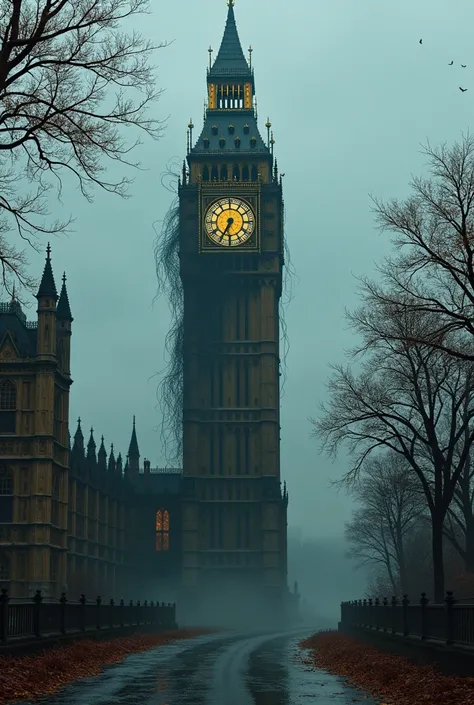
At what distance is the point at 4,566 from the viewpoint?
263ft

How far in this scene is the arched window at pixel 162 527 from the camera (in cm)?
12188

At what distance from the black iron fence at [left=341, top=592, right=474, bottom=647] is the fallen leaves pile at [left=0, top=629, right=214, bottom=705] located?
7806 millimetres

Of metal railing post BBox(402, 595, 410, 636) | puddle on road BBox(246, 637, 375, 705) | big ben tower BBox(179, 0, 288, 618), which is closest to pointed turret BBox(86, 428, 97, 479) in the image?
big ben tower BBox(179, 0, 288, 618)

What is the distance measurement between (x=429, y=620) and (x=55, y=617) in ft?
38.4

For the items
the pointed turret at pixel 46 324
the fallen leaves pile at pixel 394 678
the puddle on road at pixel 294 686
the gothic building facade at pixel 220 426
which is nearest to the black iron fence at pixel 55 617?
the puddle on road at pixel 294 686

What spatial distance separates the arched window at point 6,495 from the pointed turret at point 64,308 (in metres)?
13.5

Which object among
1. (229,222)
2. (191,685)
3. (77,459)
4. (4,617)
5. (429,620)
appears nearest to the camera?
(191,685)

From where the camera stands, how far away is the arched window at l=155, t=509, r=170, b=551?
4798 inches

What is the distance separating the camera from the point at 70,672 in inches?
1046

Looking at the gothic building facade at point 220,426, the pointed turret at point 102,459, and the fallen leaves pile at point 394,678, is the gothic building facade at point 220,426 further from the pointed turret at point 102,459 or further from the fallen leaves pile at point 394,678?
the fallen leaves pile at point 394,678

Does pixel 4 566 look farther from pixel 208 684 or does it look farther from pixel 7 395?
pixel 208 684

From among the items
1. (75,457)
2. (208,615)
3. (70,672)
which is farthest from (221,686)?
(208,615)

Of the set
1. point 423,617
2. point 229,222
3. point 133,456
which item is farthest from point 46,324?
point 423,617

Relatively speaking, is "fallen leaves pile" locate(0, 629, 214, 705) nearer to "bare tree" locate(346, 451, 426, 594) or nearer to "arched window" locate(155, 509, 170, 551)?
"bare tree" locate(346, 451, 426, 594)
